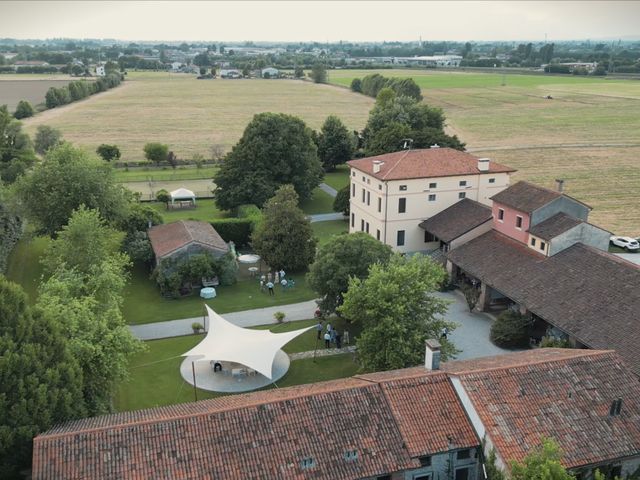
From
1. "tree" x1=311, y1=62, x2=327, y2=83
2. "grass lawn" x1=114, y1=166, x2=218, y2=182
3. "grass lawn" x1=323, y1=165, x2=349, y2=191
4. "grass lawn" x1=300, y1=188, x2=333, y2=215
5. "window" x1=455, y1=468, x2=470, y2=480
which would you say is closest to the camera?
"window" x1=455, y1=468, x2=470, y2=480

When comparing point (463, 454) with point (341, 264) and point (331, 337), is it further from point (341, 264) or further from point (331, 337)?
point (341, 264)

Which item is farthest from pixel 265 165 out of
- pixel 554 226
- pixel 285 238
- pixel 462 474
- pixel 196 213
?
pixel 462 474

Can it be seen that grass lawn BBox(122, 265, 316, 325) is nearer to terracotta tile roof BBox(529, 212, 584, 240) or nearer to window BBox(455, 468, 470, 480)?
terracotta tile roof BBox(529, 212, 584, 240)

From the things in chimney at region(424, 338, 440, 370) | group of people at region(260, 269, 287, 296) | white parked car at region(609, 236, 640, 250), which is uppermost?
chimney at region(424, 338, 440, 370)

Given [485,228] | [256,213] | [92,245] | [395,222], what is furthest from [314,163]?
[92,245]

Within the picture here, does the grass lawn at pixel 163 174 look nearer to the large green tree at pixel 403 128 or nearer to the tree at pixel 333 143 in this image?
the tree at pixel 333 143

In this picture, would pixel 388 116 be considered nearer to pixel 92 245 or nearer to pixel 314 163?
pixel 314 163

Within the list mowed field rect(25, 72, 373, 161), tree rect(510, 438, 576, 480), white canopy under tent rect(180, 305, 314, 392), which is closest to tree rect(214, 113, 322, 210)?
white canopy under tent rect(180, 305, 314, 392)
